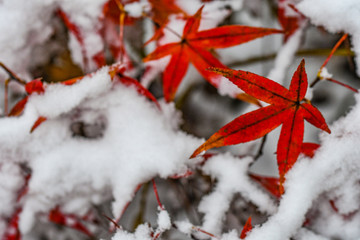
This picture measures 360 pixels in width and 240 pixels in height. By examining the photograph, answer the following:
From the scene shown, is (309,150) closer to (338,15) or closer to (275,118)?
(275,118)

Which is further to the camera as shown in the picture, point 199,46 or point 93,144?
point 93,144

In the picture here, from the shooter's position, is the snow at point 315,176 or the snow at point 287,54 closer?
the snow at point 315,176

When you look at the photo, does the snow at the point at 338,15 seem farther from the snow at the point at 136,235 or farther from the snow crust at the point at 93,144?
the snow at the point at 136,235

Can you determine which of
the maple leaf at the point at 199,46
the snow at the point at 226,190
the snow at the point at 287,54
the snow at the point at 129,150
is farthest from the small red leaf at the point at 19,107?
the snow at the point at 287,54

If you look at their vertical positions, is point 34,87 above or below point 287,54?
below

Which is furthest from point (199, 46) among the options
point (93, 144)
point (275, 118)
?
point (93, 144)

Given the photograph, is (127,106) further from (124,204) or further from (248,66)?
(248,66)

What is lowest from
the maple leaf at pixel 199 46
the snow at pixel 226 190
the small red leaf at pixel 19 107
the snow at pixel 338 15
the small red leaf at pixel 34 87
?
the snow at pixel 226 190
